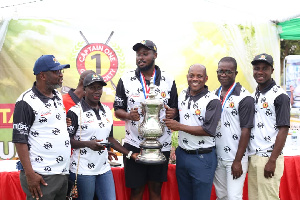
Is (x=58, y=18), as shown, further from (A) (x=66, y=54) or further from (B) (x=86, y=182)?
(B) (x=86, y=182)

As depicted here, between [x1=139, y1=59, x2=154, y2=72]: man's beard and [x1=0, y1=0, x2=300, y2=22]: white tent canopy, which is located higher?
[x1=0, y1=0, x2=300, y2=22]: white tent canopy

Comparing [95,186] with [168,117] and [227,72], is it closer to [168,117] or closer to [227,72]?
[168,117]

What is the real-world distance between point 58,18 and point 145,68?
3.02 m

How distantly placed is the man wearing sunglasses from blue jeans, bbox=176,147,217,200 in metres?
0.13

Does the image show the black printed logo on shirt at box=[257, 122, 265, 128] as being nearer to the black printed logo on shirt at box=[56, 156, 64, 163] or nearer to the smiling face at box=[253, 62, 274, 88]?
the smiling face at box=[253, 62, 274, 88]

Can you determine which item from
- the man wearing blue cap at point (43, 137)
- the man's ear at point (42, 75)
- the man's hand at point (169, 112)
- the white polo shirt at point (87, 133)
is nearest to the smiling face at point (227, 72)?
the man's hand at point (169, 112)

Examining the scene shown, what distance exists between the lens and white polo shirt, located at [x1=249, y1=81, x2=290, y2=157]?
3053mm

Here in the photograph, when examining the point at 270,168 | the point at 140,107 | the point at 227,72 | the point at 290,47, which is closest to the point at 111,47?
the point at 140,107

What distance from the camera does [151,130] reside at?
2922 mm

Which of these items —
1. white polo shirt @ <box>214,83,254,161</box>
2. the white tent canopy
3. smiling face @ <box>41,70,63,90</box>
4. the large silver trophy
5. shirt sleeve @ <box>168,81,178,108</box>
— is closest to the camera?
smiling face @ <box>41,70,63,90</box>

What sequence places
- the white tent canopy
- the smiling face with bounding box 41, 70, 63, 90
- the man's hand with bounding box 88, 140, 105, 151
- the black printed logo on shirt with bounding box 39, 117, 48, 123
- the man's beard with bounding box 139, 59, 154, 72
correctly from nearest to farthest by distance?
the black printed logo on shirt with bounding box 39, 117, 48, 123
the smiling face with bounding box 41, 70, 63, 90
the man's hand with bounding box 88, 140, 105, 151
the man's beard with bounding box 139, 59, 154, 72
the white tent canopy

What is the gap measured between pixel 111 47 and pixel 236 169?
3494 mm

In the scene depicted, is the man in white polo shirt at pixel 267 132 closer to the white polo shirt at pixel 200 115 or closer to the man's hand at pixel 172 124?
the white polo shirt at pixel 200 115

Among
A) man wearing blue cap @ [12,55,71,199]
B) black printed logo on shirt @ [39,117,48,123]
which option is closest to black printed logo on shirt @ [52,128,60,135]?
man wearing blue cap @ [12,55,71,199]
